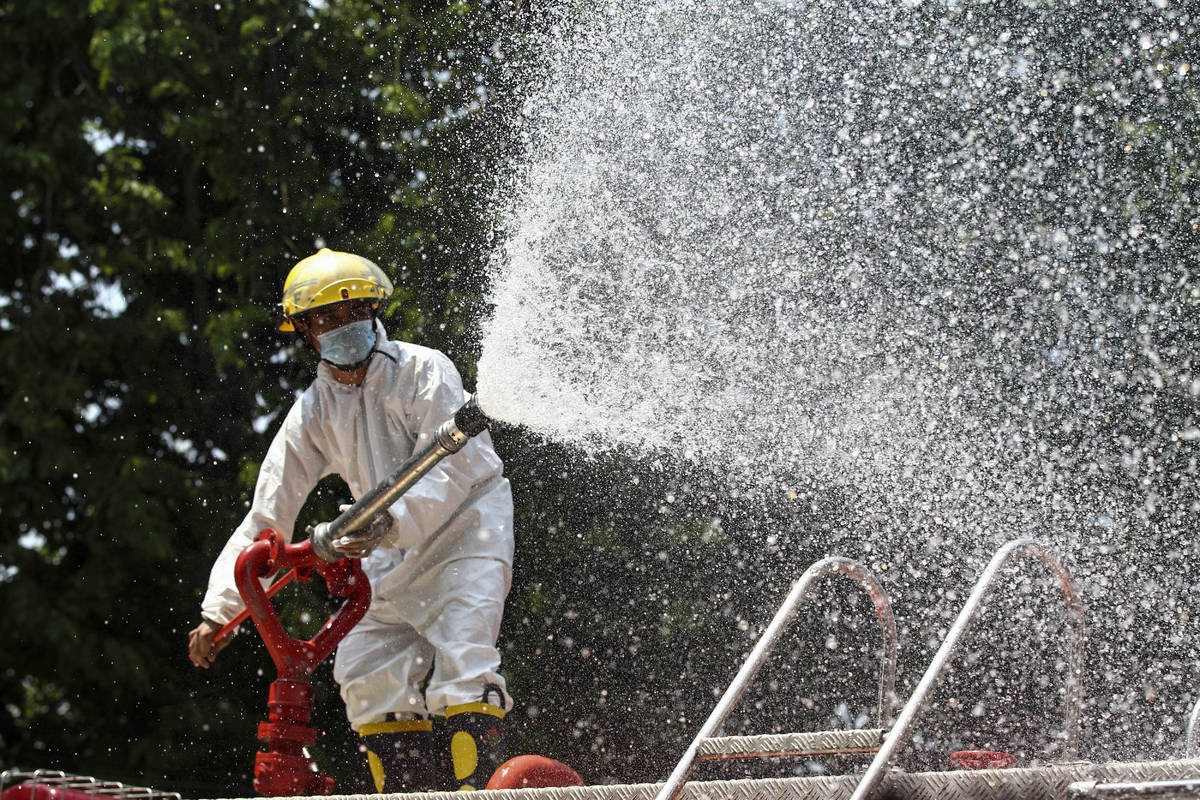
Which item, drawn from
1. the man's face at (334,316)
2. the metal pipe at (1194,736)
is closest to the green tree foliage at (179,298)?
the man's face at (334,316)

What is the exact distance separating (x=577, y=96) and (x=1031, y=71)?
115 inches

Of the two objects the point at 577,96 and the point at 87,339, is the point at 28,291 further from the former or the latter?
the point at 577,96

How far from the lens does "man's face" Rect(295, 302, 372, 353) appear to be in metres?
4.50

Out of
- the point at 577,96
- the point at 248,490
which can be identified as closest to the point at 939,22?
the point at 577,96

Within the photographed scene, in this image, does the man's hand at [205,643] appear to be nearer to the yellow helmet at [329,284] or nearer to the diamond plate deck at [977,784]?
the yellow helmet at [329,284]

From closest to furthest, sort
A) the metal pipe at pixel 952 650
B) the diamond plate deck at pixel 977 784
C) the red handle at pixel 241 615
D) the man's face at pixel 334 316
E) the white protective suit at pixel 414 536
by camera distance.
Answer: the metal pipe at pixel 952 650, the diamond plate deck at pixel 977 784, the red handle at pixel 241 615, the white protective suit at pixel 414 536, the man's face at pixel 334 316

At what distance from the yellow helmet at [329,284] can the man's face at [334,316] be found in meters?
0.05

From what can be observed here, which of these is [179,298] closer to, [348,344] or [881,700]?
[348,344]

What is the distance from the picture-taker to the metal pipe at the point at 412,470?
11.6 feet

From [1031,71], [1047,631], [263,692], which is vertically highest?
[1031,71]

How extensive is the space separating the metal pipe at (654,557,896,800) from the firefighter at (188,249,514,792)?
1382 mm

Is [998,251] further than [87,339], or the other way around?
[87,339]

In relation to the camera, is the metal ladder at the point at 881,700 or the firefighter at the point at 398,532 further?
the firefighter at the point at 398,532

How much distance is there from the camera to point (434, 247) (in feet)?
31.0
